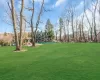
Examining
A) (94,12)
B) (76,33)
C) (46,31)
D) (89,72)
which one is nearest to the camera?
(89,72)

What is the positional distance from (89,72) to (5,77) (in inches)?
80.9

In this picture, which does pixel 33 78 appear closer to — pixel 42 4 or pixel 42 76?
pixel 42 76

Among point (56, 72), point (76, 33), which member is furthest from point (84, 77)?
point (76, 33)

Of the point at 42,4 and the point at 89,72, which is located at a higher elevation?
the point at 42,4

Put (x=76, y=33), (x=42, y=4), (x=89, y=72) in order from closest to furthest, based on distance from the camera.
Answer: (x=89, y=72) → (x=42, y=4) → (x=76, y=33)

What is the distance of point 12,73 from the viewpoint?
6.08 m

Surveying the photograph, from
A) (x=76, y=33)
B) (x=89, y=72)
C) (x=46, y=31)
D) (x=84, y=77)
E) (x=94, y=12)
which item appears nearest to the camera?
(x=84, y=77)

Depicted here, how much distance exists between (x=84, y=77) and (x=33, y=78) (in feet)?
3.81

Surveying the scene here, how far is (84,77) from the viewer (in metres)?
5.29

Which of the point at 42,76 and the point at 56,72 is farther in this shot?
the point at 56,72

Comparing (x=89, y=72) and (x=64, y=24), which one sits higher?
(x=64, y=24)

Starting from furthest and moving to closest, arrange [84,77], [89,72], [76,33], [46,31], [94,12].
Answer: [46,31], [76,33], [94,12], [89,72], [84,77]

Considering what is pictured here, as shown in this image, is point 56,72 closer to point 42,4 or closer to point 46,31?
point 42,4

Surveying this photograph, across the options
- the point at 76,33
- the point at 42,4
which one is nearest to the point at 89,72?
the point at 42,4
